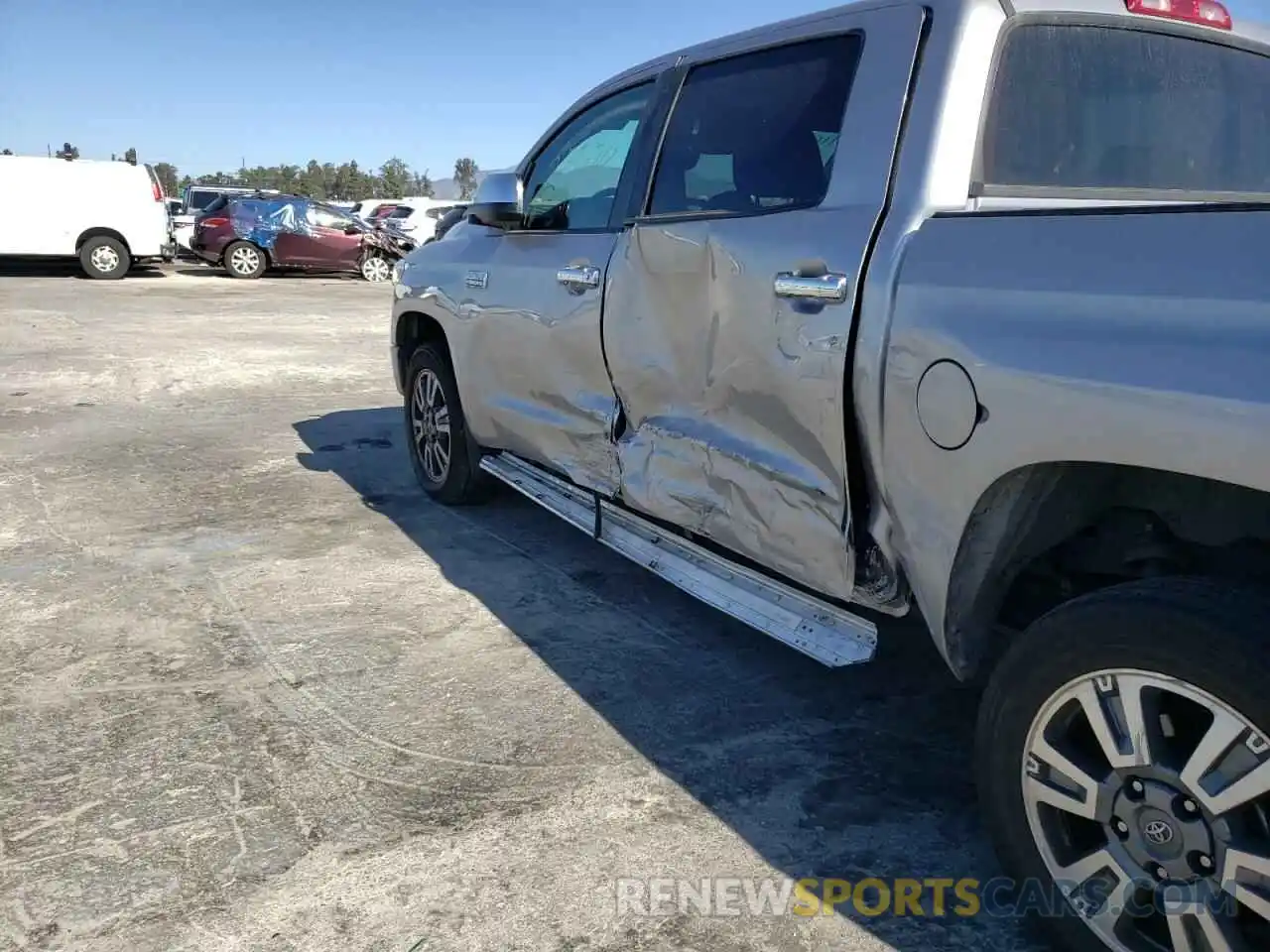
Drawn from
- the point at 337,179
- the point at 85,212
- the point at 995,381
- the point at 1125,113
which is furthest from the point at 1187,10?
the point at 337,179

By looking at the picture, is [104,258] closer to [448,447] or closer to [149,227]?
[149,227]

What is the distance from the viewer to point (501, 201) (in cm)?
443

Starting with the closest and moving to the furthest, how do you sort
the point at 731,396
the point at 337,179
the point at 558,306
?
1. the point at 731,396
2. the point at 558,306
3. the point at 337,179

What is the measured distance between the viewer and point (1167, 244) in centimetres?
193

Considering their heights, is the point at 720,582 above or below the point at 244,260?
below

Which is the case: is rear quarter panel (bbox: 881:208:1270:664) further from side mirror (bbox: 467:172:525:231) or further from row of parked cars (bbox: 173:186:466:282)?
row of parked cars (bbox: 173:186:466:282)

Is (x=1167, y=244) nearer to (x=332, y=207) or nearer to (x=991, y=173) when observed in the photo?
(x=991, y=173)

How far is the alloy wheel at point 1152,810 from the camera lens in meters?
1.87

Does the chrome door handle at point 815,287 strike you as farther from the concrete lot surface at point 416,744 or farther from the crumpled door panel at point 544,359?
the concrete lot surface at point 416,744

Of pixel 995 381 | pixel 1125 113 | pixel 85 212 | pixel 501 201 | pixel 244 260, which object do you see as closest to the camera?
pixel 995 381

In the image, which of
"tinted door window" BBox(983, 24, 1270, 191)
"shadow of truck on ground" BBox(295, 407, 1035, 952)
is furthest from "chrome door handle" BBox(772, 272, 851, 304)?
"shadow of truck on ground" BBox(295, 407, 1035, 952)

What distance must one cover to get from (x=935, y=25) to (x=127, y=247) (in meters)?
19.4

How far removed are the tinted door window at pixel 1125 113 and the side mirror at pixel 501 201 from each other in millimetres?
2284

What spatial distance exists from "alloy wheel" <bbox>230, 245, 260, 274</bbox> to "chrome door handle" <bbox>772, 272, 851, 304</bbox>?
19.5m
